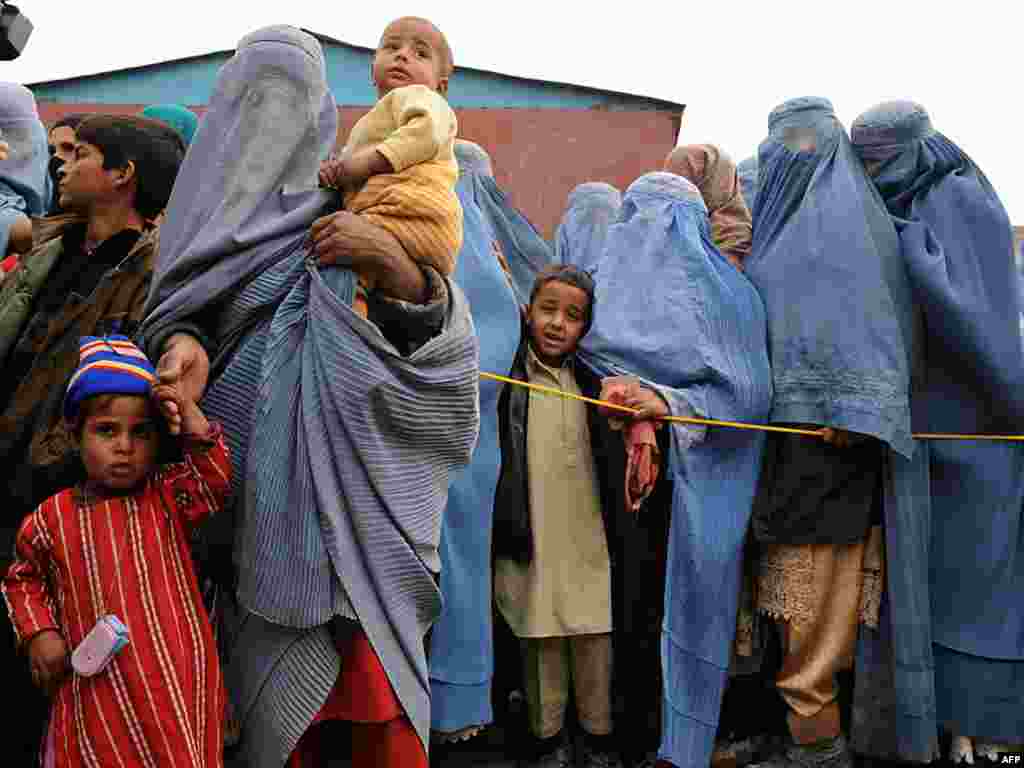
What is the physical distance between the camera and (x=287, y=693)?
2.37m

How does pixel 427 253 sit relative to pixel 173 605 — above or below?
above

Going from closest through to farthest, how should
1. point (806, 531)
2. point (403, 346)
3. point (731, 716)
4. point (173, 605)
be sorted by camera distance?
1. point (173, 605)
2. point (403, 346)
3. point (806, 531)
4. point (731, 716)

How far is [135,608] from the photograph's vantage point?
2.31 meters

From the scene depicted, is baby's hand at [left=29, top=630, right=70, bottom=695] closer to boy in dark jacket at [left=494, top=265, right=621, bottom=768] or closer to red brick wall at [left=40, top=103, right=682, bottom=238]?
boy in dark jacket at [left=494, top=265, right=621, bottom=768]

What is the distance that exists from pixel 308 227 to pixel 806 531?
188 centimetres

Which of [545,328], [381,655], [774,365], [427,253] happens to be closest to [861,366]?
[774,365]

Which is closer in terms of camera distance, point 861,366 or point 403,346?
point 403,346

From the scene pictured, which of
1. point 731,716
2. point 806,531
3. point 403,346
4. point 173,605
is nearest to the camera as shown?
point 173,605

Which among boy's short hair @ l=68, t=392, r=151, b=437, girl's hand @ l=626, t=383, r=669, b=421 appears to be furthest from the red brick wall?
boy's short hair @ l=68, t=392, r=151, b=437

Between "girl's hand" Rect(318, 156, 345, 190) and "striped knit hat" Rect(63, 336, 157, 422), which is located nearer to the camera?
"striped knit hat" Rect(63, 336, 157, 422)

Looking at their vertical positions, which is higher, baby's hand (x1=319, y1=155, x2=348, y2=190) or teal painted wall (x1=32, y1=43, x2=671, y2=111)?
teal painted wall (x1=32, y1=43, x2=671, y2=111)

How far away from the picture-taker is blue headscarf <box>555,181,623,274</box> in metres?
5.22

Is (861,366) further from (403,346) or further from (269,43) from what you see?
(269,43)

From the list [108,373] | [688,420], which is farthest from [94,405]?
[688,420]
